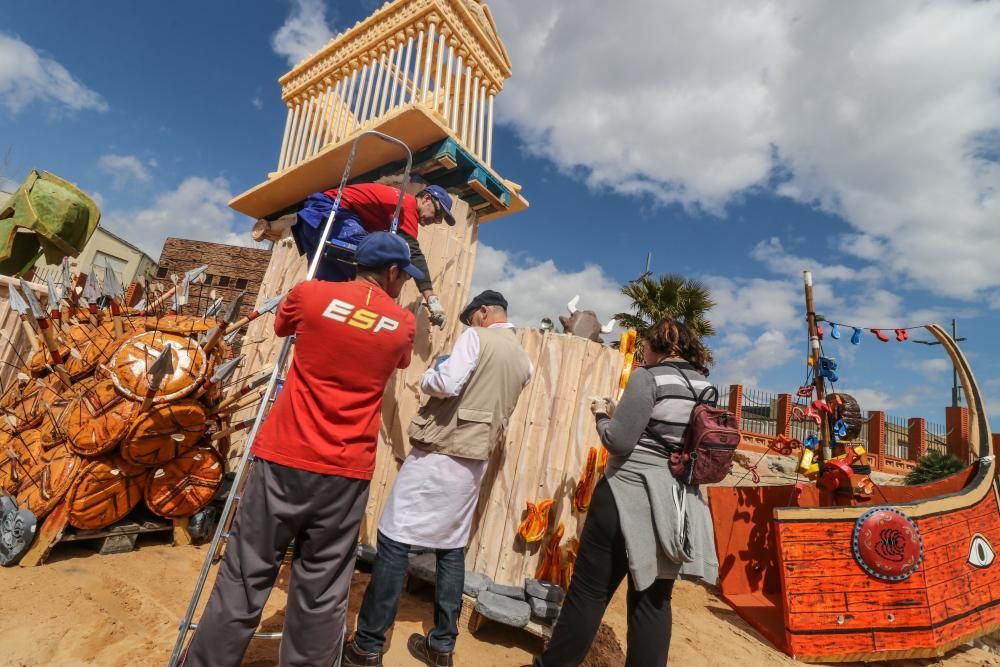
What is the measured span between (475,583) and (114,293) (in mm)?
3601

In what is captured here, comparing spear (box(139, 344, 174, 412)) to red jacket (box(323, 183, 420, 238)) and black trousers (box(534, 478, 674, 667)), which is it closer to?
red jacket (box(323, 183, 420, 238))

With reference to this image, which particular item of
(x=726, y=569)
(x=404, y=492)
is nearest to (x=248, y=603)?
(x=404, y=492)

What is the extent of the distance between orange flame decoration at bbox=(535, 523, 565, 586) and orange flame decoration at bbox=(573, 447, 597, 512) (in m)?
0.21

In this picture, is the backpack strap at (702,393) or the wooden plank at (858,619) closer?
the backpack strap at (702,393)

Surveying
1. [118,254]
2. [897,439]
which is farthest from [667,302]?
[118,254]

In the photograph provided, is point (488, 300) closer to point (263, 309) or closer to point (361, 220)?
point (361, 220)

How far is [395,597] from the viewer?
86.4 inches

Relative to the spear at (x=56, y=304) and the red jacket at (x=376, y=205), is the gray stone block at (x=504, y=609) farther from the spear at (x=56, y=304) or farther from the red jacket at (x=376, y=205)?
the spear at (x=56, y=304)

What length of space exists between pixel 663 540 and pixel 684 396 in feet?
2.12

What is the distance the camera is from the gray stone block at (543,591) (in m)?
2.86

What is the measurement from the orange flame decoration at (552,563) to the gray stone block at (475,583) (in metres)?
0.35

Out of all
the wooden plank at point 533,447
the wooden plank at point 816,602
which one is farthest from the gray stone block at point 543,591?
the wooden plank at point 816,602

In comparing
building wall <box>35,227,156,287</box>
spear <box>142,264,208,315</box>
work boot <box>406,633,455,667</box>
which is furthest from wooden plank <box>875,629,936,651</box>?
building wall <box>35,227,156,287</box>

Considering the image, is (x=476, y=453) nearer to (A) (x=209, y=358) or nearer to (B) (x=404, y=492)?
(B) (x=404, y=492)
